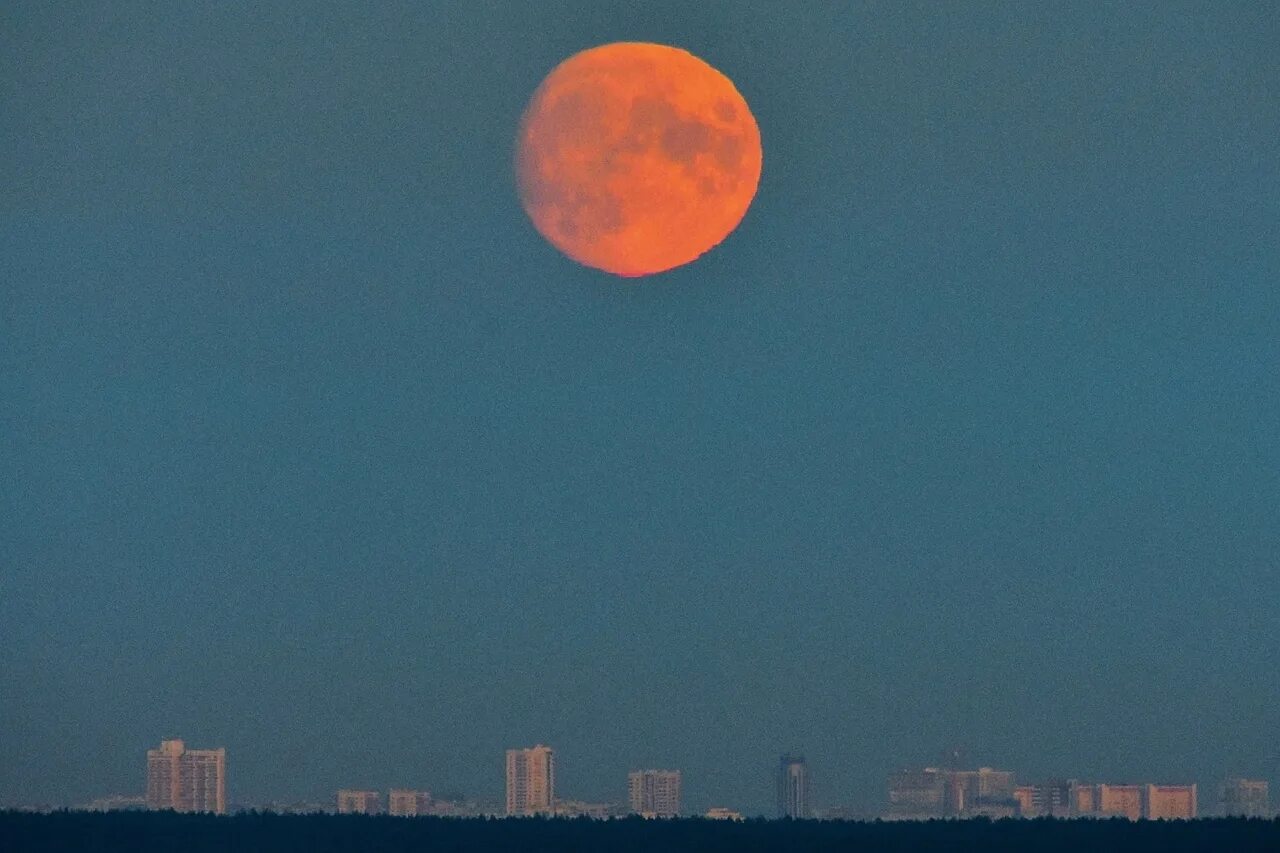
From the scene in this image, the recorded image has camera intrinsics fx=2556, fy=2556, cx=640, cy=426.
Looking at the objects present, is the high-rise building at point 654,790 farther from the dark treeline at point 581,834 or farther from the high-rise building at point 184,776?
the dark treeline at point 581,834

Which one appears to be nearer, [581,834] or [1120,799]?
[581,834]

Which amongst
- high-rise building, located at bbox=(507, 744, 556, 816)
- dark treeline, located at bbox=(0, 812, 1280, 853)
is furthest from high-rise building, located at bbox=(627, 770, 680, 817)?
dark treeline, located at bbox=(0, 812, 1280, 853)

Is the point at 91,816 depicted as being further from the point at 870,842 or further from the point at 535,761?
the point at 535,761

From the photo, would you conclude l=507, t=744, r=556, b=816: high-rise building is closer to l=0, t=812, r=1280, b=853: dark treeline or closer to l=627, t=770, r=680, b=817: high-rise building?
l=627, t=770, r=680, b=817: high-rise building

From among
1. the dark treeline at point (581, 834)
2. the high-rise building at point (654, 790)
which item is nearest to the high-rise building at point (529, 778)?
the high-rise building at point (654, 790)

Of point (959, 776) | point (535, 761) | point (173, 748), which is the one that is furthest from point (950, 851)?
point (959, 776)

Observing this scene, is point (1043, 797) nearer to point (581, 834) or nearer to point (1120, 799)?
point (1120, 799)

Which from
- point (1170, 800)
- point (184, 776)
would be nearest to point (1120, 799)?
point (1170, 800)
